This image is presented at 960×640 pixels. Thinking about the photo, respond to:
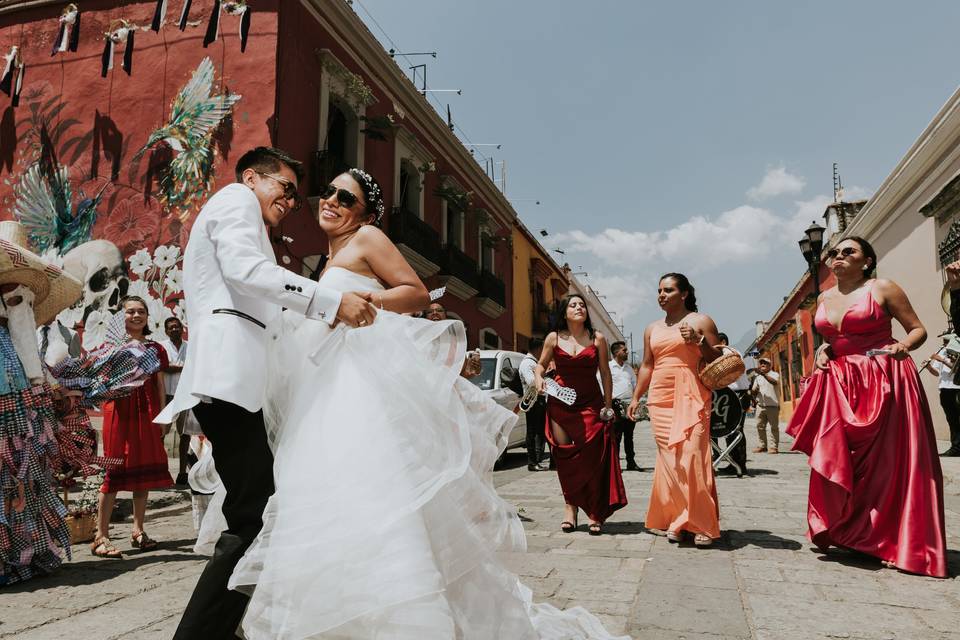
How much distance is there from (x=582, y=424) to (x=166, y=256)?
8341mm

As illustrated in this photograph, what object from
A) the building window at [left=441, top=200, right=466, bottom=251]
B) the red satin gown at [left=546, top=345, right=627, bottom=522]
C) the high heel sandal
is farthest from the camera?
the building window at [left=441, top=200, right=466, bottom=251]

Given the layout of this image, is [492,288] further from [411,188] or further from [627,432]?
[627,432]

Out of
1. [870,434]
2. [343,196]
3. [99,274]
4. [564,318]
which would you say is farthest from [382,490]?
[99,274]

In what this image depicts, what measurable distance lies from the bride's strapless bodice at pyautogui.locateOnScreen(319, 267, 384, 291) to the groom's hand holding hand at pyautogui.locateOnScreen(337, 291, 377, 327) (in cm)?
25

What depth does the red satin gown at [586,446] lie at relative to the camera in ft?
16.0

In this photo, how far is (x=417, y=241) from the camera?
15602mm

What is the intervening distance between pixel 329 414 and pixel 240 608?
627mm

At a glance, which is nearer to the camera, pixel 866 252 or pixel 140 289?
pixel 866 252

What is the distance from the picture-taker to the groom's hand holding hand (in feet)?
6.77

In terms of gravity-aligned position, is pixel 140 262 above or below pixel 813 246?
below

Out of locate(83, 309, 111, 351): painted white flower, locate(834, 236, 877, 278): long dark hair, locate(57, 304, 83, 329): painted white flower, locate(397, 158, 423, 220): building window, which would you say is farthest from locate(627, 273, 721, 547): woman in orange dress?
locate(397, 158, 423, 220): building window

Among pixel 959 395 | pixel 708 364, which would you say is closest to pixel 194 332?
pixel 708 364

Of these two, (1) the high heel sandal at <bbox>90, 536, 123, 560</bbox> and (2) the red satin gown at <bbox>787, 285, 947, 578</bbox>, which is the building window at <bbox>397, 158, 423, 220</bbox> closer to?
(1) the high heel sandal at <bbox>90, 536, 123, 560</bbox>

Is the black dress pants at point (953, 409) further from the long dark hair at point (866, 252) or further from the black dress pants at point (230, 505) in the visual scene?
the black dress pants at point (230, 505)
